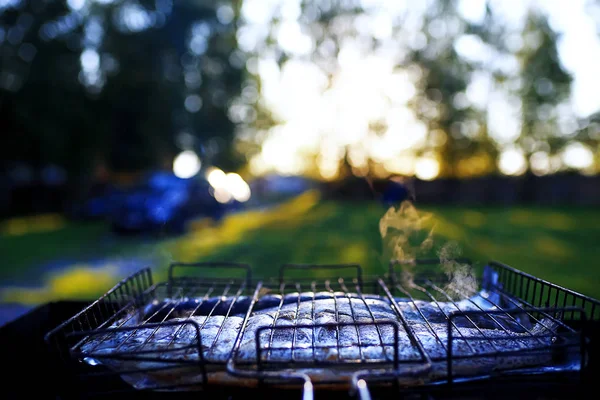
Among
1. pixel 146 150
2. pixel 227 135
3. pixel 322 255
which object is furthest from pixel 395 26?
pixel 322 255

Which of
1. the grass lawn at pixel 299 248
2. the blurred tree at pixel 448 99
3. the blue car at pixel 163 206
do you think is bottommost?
the grass lawn at pixel 299 248

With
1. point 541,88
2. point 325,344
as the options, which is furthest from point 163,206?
point 541,88

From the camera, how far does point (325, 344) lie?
2033 millimetres

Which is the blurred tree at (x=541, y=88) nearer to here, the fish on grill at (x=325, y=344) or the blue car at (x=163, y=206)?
the blue car at (x=163, y=206)

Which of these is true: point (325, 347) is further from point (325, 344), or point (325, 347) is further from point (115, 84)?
point (115, 84)

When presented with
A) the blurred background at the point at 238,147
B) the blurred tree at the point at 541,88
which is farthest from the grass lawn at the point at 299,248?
the blurred tree at the point at 541,88

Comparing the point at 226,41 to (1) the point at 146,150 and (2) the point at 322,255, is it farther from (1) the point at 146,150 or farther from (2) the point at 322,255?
(2) the point at 322,255

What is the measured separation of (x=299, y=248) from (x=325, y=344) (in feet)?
24.8

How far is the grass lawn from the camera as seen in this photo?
6.98 metres

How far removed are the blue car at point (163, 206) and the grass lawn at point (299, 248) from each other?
1.48 feet

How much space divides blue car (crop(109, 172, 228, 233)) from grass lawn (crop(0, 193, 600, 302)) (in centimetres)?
45

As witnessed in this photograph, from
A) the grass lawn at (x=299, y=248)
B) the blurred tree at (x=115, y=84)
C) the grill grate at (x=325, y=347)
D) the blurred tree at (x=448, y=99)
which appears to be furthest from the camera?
the blurred tree at (x=448, y=99)

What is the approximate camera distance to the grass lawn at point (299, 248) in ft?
22.9

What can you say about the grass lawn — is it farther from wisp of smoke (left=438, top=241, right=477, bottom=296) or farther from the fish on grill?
the fish on grill
